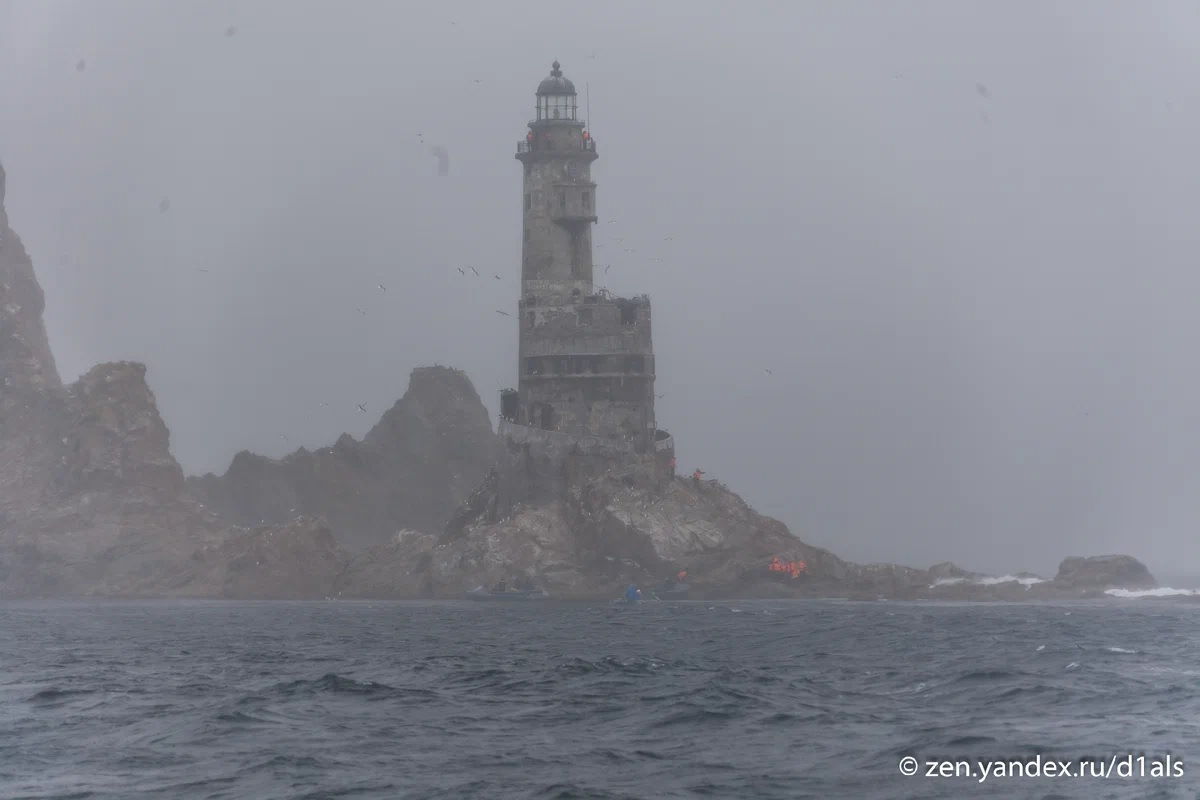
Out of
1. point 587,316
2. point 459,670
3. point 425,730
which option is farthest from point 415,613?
point 425,730

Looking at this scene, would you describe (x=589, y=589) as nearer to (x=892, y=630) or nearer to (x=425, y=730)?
(x=892, y=630)

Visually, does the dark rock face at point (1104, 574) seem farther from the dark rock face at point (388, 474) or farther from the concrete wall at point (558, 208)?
the dark rock face at point (388, 474)

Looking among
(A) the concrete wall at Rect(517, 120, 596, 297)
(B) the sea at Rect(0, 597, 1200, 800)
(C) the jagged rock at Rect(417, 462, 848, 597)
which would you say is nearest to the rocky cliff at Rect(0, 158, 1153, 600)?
(C) the jagged rock at Rect(417, 462, 848, 597)

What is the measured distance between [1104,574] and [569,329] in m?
43.8

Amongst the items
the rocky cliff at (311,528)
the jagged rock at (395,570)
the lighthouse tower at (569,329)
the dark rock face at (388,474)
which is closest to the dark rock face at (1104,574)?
the rocky cliff at (311,528)

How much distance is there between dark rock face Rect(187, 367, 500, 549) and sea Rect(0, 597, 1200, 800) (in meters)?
103

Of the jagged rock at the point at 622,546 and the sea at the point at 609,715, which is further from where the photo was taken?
the jagged rock at the point at 622,546

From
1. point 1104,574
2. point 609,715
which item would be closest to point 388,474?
point 1104,574

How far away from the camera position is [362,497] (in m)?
175

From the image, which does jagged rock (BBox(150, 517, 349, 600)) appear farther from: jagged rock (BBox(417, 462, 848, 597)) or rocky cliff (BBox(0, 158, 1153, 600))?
jagged rock (BBox(417, 462, 848, 597))

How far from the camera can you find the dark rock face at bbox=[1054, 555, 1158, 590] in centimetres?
11950

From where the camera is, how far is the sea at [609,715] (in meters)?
30.1

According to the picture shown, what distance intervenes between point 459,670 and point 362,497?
12541 centimetres

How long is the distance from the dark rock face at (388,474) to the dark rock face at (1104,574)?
72252 mm
